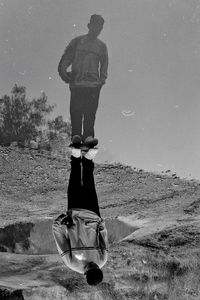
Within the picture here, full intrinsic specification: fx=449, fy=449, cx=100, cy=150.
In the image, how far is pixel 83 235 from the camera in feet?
12.9

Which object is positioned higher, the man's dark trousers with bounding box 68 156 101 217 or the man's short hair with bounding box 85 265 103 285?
the man's dark trousers with bounding box 68 156 101 217

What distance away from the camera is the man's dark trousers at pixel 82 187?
4.55 meters

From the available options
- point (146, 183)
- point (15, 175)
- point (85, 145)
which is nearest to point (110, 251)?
point (85, 145)

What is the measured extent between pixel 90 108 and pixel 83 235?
225 inches

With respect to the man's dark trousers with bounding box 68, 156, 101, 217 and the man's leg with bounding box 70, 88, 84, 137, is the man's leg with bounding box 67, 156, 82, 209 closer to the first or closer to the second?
the man's dark trousers with bounding box 68, 156, 101, 217

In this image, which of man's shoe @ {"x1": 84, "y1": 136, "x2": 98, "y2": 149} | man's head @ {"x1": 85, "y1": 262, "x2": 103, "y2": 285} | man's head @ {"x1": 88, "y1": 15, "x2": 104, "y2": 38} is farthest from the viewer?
man's head @ {"x1": 88, "y1": 15, "x2": 104, "y2": 38}

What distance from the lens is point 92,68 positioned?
916 cm

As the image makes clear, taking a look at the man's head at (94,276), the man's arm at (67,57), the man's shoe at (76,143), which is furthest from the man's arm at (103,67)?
the man's head at (94,276)

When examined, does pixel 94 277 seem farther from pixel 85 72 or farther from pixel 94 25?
pixel 94 25

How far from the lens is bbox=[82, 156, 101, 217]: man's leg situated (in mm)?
4551

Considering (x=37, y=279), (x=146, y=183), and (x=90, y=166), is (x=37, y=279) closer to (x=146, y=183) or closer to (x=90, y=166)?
(x=90, y=166)

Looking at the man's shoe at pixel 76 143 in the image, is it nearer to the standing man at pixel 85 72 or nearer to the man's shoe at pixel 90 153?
the man's shoe at pixel 90 153

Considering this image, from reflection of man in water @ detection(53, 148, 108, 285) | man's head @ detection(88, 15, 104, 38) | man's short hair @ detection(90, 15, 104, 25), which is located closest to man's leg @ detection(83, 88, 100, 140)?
man's head @ detection(88, 15, 104, 38)

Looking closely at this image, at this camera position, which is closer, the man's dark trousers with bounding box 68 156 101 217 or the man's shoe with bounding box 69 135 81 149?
the man's dark trousers with bounding box 68 156 101 217
